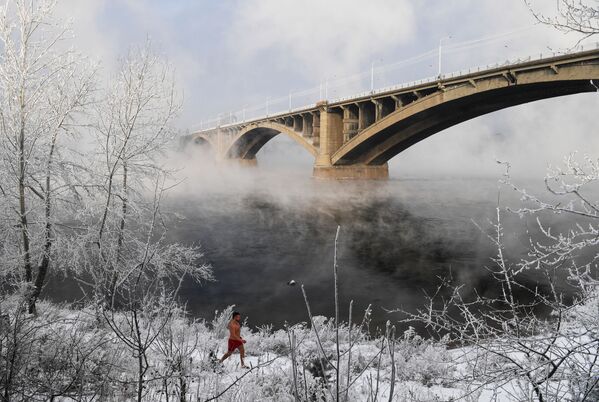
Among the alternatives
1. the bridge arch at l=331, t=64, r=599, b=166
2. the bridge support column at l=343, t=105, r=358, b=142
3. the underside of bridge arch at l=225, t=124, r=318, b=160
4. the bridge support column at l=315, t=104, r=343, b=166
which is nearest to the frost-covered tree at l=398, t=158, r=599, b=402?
the bridge arch at l=331, t=64, r=599, b=166

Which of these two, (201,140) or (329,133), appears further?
(201,140)

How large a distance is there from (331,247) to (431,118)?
22.6 meters

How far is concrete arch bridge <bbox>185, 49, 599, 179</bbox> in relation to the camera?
2582cm

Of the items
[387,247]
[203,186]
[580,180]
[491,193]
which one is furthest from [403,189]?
[580,180]

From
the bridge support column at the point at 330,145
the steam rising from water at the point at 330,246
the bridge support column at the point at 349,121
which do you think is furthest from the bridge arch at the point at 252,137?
the steam rising from water at the point at 330,246

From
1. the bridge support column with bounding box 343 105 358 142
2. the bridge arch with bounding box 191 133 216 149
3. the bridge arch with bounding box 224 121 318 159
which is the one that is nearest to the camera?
the bridge support column with bounding box 343 105 358 142

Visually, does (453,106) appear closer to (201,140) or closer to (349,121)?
(349,121)

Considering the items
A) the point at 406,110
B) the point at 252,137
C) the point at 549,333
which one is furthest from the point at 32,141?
the point at 252,137

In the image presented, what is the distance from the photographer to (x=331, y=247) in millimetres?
21281

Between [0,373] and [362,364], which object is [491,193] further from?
[0,373]

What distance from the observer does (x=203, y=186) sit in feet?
156

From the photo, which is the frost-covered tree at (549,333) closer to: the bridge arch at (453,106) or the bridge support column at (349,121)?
the bridge arch at (453,106)

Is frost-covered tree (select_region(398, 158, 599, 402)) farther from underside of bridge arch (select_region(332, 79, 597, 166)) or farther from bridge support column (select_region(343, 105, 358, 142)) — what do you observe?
bridge support column (select_region(343, 105, 358, 142))

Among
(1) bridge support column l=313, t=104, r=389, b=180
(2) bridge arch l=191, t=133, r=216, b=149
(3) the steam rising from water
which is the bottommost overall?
(3) the steam rising from water
